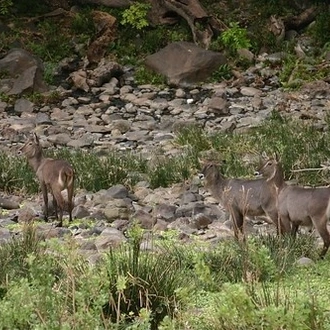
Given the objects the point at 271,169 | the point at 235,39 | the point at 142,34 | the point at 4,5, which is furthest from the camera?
the point at 4,5

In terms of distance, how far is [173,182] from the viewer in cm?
Result: 1253

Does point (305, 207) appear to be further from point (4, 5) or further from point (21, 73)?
point (4, 5)

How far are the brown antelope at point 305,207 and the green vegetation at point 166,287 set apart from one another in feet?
0.51

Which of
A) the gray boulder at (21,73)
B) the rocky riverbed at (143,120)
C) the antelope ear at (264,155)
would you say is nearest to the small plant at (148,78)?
the rocky riverbed at (143,120)

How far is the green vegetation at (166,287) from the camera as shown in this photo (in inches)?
202

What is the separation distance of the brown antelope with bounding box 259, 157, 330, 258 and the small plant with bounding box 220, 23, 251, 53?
1125 centimetres

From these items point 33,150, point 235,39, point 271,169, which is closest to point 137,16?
point 235,39

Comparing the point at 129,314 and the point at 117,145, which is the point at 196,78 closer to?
the point at 117,145

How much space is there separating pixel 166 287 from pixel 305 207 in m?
2.29

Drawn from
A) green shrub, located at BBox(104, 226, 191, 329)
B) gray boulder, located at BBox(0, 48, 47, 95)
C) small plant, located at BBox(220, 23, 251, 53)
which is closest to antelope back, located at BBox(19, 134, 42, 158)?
green shrub, located at BBox(104, 226, 191, 329)

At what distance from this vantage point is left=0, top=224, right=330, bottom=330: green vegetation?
202 inches

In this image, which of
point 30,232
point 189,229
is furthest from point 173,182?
point 30,232

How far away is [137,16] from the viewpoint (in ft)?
67.7

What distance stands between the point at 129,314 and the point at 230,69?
13934 mm
